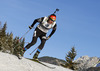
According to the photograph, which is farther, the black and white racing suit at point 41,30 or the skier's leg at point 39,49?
the skier's leg at point 39,49

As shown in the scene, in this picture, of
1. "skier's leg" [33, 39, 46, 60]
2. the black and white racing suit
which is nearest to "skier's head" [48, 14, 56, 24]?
Answer: the black and white racing suit

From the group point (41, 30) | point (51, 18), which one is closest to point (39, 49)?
point (41, 30)

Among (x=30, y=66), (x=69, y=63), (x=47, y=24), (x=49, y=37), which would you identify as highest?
(x=47, y=24)

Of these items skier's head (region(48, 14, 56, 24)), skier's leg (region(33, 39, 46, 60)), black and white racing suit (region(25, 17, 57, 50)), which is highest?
skier's head (region(48, 14, 56, 24))

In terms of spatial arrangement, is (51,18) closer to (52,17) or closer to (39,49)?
(52,17)

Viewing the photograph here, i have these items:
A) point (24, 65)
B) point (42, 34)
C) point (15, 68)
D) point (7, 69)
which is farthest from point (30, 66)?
point (42, 34)

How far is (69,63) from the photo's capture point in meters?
30.8

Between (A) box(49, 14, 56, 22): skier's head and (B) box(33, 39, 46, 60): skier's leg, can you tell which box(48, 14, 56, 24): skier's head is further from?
(B) box(33, 39, 46, 60): skier's leg

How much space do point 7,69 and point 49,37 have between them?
11.5ft

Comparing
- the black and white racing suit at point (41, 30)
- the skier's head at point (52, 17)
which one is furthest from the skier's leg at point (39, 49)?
the skier's head at point (52, 17)

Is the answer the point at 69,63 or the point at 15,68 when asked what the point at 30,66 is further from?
the point at 69,63

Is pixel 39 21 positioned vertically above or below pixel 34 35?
above

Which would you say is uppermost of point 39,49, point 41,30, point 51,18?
point 51,18

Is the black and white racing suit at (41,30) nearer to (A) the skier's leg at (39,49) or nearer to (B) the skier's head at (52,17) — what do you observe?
(A) the skier's leg at (39,49)
